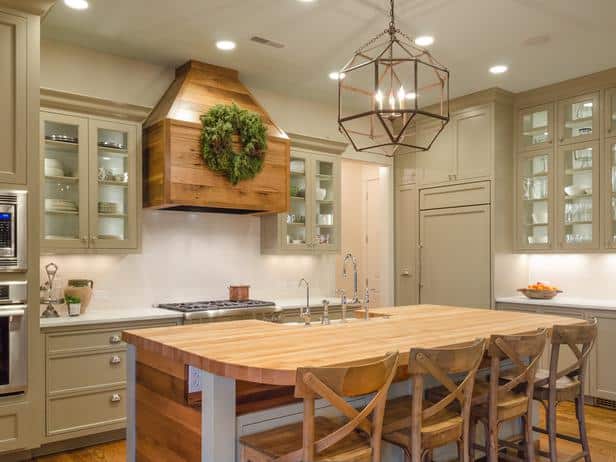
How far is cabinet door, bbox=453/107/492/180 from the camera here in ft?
18.1

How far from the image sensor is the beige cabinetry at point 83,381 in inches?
145

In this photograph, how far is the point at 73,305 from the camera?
397 centimetres

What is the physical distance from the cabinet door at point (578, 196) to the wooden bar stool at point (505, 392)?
110 inches

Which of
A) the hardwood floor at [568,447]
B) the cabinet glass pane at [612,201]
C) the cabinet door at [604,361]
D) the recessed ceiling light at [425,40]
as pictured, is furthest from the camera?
the cabinet glass pane at [612,201]

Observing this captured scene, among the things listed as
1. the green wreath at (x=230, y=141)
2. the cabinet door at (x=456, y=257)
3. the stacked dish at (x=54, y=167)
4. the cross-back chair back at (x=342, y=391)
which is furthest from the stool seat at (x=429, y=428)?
the cabinet door at (x=456, y=257)

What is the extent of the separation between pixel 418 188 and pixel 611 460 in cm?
340

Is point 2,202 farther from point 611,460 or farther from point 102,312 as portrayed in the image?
point 611,460

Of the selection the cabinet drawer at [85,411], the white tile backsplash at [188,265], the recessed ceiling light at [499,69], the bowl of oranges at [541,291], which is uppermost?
the recessed ceiling light at [499,69]

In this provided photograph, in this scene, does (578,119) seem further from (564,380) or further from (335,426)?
(335,426)

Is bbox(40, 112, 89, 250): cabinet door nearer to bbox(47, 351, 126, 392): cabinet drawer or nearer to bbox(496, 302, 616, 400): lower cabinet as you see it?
bbox(47, 351, 126, 392): cabinet drawer

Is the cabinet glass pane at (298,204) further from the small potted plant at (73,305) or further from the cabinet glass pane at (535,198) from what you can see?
the cabinet glass pane at (535,198)

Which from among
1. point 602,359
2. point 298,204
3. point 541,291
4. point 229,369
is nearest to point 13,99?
point 229,369

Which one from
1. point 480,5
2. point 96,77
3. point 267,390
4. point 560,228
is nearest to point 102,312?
point 96,77

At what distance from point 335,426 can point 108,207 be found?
109 inches
